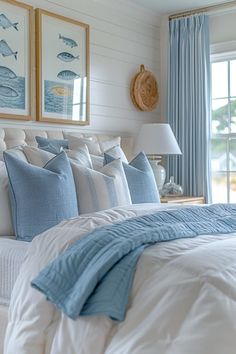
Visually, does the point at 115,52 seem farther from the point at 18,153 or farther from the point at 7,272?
the point at 7,272

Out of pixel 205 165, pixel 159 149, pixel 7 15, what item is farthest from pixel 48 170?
pixel 205 165

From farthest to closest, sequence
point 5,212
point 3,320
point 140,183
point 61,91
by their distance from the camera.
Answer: point 61,91 < point 140,183 < point 5,212 < point 3,320

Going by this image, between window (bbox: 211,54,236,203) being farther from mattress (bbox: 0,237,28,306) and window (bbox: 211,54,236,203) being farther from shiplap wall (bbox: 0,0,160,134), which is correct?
mattress (bbox: 0,237,28,306)

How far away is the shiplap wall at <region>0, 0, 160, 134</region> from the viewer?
416cm

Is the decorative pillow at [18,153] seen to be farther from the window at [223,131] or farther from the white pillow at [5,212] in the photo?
the window at [223,131]

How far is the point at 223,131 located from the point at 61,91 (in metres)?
1.70

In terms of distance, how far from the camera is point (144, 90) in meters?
4.72

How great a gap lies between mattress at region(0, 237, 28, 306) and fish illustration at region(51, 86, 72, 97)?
70.6 inches

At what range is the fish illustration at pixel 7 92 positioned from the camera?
3363mm

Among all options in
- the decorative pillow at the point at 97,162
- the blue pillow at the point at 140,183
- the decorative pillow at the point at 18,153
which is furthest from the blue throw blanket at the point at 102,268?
the decorative pillow at the point at 97,162

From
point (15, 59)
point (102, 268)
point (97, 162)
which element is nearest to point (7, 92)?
point (15, 59)

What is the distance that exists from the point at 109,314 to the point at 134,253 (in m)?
0.23

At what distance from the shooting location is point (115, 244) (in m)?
1.69

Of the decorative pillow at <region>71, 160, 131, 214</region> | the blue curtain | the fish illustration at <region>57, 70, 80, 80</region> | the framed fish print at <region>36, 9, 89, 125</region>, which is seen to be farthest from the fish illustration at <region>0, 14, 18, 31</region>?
the blue curtain
